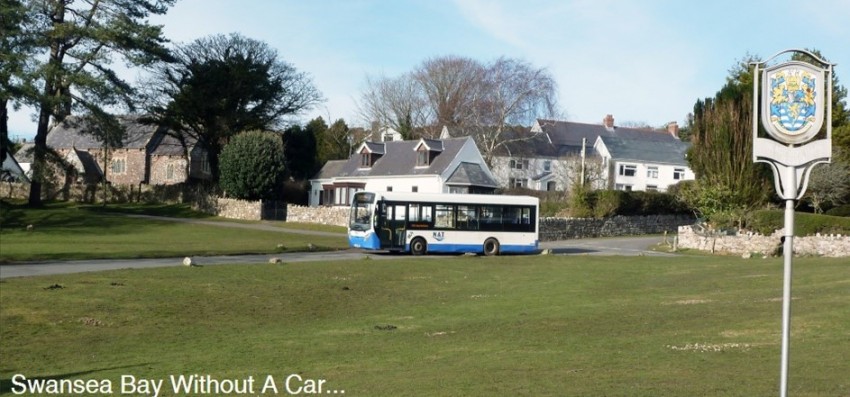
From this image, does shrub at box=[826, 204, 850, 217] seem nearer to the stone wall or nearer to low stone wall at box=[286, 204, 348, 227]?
the stone wall

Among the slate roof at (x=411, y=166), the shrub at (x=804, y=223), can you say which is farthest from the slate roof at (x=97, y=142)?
the shrub at (x=804, y=223)

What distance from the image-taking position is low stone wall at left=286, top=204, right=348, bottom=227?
2683 inches

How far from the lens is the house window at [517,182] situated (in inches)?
3639

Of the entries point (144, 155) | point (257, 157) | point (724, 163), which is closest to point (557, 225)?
point (724, 163)

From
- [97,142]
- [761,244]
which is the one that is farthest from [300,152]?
[761,244]

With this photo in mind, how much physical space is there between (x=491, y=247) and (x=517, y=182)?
47.8 meters

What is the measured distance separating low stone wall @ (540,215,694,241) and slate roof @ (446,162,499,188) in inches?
444

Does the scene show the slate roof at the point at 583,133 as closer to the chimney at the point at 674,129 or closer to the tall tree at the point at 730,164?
the chimney at the point at 674,129

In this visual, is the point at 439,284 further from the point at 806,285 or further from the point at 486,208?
the point at 486,208

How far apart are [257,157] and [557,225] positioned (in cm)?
2557

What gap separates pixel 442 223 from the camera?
45.2m

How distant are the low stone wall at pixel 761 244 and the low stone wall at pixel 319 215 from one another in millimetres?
25984

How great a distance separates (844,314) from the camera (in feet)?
61.4

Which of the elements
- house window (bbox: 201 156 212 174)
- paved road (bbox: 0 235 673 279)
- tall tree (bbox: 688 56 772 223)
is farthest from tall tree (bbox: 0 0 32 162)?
tall tree (bbox: 688 56 772 223)
